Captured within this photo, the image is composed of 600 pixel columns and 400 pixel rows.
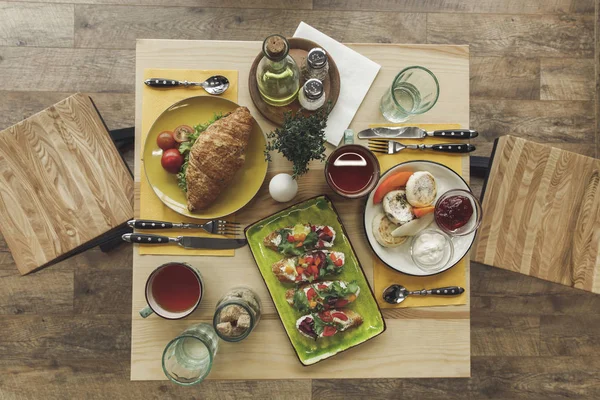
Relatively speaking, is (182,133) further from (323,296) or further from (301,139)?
(323,296)

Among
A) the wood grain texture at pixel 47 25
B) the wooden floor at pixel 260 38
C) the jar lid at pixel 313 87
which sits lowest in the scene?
the wooden floor at pixel 260 38

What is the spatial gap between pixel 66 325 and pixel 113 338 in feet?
0.83

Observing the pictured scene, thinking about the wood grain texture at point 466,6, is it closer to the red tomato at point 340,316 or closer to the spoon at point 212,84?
the spoon at point 212,84

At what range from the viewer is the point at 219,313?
3.92 feet

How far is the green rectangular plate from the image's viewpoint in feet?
4.29

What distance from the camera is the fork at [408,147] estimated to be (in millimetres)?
1348

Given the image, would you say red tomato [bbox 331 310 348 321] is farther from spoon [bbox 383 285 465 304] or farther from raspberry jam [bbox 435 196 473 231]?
raspberry jam [bbox 435 196 473 231]

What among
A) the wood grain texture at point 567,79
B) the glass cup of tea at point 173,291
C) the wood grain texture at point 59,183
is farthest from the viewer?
the wood grain texture at point 567,79

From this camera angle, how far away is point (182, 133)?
51.8 inches

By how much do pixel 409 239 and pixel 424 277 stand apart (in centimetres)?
14

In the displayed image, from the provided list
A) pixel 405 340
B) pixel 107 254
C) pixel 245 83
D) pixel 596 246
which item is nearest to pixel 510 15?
pixel 596 246

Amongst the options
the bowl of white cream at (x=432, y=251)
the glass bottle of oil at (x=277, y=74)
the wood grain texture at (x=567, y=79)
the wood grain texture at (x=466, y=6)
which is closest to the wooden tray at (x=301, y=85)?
the glass bottle of oil at (x=277, y=74)

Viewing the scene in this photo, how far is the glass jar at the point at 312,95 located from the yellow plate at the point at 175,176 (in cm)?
17

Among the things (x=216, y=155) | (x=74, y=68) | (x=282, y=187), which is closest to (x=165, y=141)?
(x=216, y=155)
